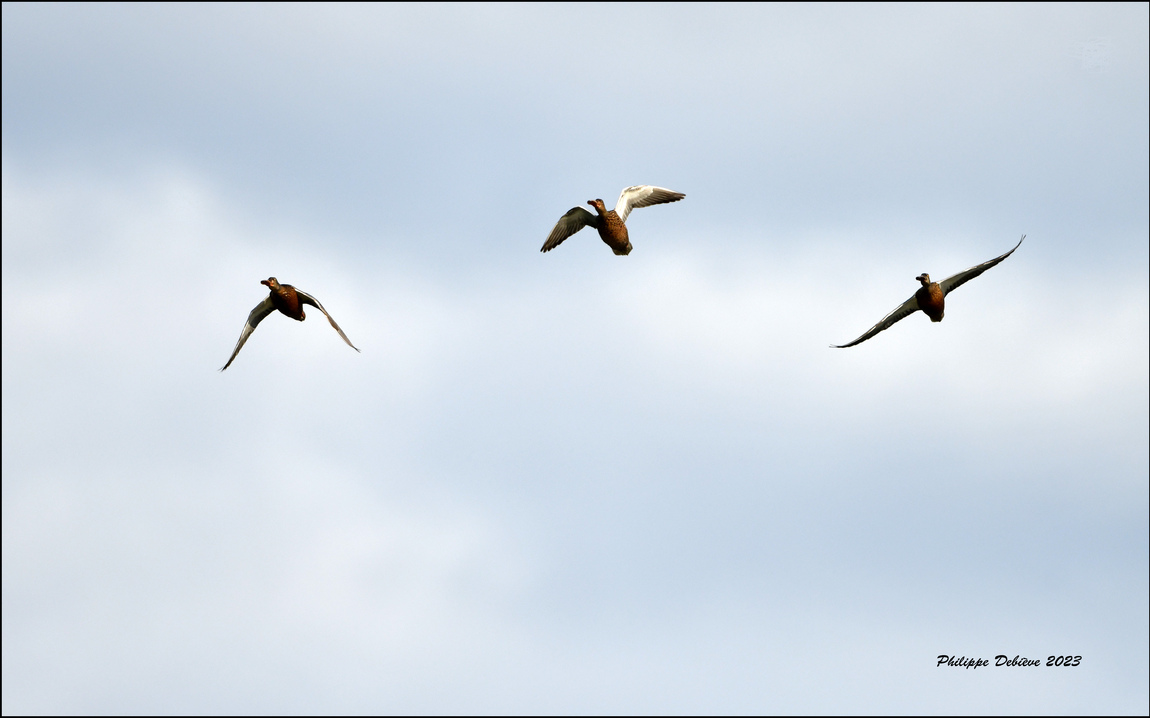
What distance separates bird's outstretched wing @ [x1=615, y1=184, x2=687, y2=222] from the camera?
38.2 m

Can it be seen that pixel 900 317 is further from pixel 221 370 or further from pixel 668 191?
pixel 221 370

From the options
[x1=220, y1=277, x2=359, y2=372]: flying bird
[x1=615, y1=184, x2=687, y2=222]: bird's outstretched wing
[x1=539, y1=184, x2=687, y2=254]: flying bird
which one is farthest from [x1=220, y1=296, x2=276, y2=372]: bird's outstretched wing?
[x1=615, y1=184, x2=687, y2=222]: bird's outstretched wing

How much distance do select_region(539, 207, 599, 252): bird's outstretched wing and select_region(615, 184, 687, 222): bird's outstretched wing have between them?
1.97 metres

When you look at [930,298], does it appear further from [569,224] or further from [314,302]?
[314,302]

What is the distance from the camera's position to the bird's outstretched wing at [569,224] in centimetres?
3578

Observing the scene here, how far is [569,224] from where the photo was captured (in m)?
36.3

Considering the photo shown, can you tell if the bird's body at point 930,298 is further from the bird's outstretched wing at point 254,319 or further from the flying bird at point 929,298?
the bird's outstretched wing at point 254,319

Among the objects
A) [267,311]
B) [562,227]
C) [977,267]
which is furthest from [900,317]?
[267,311]

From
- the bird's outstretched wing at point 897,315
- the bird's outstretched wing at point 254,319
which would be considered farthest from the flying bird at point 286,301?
the bird's outstretched wing at point 897,315

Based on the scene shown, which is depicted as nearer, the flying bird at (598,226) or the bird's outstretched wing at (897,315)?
the bird's outstretched wing at (897,315)

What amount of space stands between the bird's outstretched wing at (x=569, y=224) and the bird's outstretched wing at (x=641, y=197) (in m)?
1.97

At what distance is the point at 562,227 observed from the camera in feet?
119

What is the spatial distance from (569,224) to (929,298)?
12769 millimetres

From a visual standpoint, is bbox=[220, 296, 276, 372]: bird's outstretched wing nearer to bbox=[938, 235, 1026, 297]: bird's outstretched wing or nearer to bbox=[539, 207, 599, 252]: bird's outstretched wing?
bbox=[539, 207, 599, 252]: bird's outstretched wing
